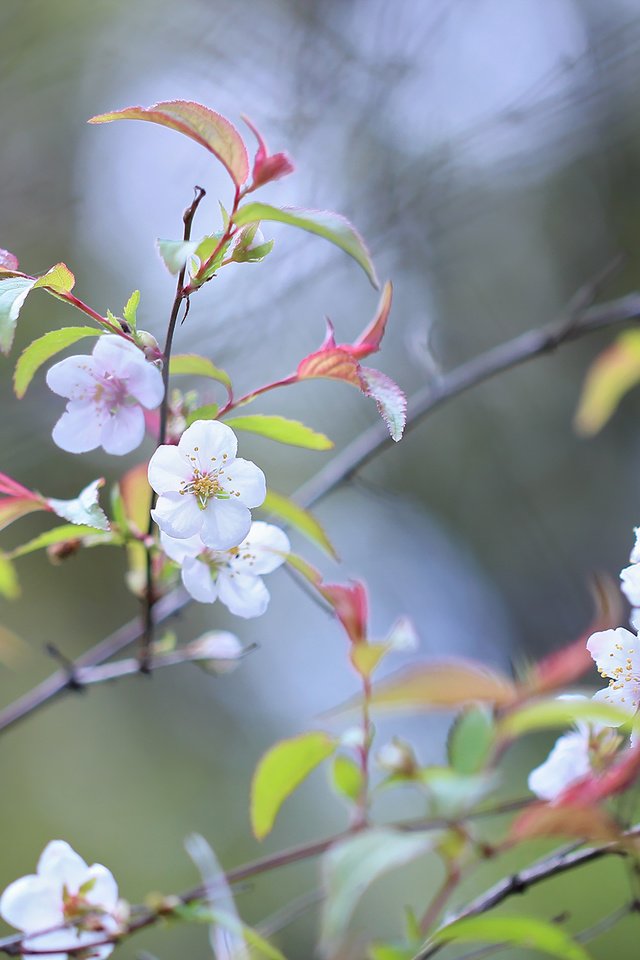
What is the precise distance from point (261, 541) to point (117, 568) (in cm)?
253

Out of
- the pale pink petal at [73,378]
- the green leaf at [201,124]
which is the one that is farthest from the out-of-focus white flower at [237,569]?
the green leaf at [201,124]

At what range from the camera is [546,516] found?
3.01m

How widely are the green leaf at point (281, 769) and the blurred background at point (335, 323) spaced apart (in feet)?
1.50

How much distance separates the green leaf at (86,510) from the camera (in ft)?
1.61

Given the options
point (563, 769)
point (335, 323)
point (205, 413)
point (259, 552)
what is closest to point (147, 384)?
point (205, 413)

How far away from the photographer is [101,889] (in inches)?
23.0

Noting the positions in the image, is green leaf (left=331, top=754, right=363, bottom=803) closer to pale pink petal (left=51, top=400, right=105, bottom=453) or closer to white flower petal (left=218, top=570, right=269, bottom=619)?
white flower petal (left=218, top=570, right=269, bottom=619)

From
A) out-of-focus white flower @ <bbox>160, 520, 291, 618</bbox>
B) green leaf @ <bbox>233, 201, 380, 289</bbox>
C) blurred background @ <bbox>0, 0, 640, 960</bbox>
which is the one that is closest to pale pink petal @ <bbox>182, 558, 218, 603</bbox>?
out-of-focus white flower @ <bbox>160, 520, 291, 618</bbox>

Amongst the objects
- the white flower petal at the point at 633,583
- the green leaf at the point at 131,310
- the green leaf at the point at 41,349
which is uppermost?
the green leaf at the point at 131,310

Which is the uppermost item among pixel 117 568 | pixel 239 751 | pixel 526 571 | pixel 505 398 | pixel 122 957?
pixel 505 398

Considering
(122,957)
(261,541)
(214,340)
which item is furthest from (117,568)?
(261,541)

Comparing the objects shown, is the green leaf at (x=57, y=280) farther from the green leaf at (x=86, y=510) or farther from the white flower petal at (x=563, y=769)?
the white flower petal at (x=563, y=769)

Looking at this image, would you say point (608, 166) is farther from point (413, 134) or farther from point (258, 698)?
point (258, 698)

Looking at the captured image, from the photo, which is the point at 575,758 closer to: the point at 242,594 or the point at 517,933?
the point at 517,933
